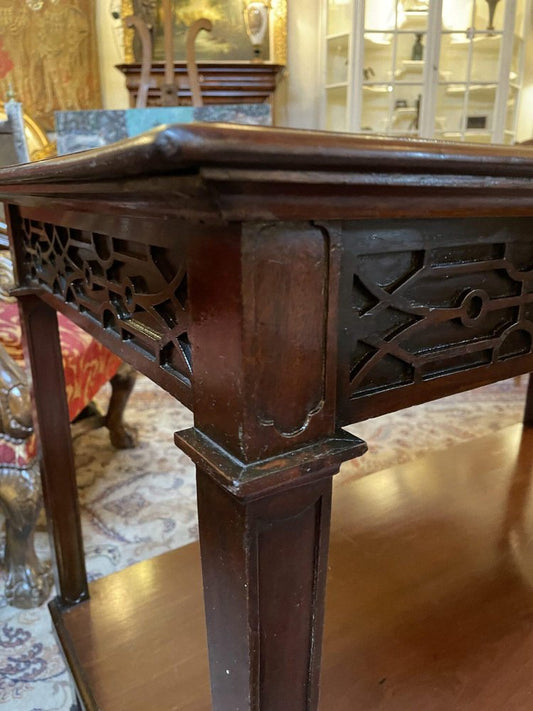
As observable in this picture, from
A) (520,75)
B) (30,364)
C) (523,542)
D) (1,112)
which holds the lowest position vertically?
(523,542)

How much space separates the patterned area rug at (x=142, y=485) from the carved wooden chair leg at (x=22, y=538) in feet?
0.11

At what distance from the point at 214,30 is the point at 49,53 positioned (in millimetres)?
1022

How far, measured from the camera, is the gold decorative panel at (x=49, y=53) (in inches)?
125

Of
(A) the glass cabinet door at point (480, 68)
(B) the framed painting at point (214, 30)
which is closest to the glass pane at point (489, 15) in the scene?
(A) the glass cabinet door at point (480, 68)

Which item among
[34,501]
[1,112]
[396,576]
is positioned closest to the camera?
[396,576]

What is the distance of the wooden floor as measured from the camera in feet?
2.21

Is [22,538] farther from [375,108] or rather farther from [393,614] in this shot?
[375,108]

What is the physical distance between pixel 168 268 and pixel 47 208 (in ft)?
0.87

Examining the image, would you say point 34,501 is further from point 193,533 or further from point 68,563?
point 193,533

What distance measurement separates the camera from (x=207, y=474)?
0.33 meters

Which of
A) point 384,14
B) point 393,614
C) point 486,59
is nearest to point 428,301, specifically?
point 393,614

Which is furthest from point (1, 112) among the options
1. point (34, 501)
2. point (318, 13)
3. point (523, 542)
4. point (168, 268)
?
point (318, 13)

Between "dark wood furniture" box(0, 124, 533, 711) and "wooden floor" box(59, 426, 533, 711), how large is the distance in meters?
0.36

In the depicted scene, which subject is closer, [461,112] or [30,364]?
[30,364]
